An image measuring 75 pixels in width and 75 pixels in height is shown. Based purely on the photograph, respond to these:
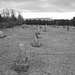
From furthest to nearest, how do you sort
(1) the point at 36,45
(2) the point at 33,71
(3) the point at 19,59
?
1. (1) the point at 36,45
2. (3) the point at 19,59
3. (2) the point at 33,71

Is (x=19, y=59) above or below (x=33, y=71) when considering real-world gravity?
above

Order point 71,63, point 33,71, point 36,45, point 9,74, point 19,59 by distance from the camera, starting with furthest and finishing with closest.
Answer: point 36,45 < point 71,63 < point 19,59 < point 33,71 < point 9,74

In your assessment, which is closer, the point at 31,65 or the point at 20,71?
the point at 20,71

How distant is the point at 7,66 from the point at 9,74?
0.88m

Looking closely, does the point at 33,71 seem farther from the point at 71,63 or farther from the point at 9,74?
the point at 71,63

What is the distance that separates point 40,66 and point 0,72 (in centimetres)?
205

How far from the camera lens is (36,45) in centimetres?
959

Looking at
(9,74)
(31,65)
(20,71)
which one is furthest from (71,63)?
Answer: (9,74)

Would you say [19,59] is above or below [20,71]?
above

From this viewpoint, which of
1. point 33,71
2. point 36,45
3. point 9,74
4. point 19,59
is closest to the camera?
point 9,74

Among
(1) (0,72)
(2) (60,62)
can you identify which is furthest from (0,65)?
(2) (60,62)

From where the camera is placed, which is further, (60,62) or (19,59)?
(60,62)

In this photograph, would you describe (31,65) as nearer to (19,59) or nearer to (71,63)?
(19,59)

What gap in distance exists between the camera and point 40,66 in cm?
547
